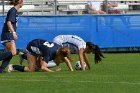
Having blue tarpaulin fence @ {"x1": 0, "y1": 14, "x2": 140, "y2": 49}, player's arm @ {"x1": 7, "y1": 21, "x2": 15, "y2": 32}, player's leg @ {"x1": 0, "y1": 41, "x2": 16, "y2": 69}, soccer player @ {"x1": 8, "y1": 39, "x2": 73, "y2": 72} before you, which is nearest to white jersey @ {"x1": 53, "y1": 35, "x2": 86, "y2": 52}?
soccer player @ {"x1": 8, "y1": 39, "x2": 73, "y2": 72}

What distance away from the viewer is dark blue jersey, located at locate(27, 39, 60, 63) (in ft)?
52.5

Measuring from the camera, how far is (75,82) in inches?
537

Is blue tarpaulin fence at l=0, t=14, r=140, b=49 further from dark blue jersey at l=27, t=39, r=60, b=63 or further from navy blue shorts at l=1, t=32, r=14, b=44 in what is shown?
navy blue shorts at l=1, t=32, r=14, b=44

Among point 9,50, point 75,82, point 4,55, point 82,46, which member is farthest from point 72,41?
point 75,82

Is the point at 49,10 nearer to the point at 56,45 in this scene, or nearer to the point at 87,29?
the point at 87,29

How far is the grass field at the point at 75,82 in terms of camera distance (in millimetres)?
12262

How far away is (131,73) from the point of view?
631 inches

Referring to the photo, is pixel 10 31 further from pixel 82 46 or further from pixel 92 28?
pixel 92 28

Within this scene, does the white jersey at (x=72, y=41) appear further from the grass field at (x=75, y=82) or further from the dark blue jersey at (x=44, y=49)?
the dark blue jersey at (x=44, y=49)

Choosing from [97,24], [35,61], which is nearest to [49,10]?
[97,24]

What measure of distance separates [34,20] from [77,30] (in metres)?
1.87

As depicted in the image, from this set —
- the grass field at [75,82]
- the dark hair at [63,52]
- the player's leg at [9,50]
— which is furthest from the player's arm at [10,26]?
the dark hair at [63,52]

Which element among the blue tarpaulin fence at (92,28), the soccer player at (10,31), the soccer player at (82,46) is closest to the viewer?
the soccer player at (10,31)

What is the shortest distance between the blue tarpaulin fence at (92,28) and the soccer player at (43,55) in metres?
9.76
